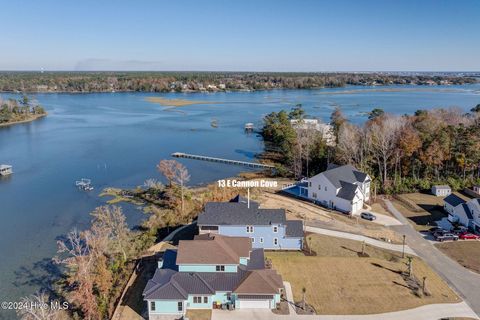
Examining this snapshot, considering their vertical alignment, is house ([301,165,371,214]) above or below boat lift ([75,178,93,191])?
above

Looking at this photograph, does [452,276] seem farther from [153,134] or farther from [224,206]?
[153,134]

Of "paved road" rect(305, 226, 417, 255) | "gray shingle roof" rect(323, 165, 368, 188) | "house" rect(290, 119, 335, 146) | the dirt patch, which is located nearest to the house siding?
the dirt patch

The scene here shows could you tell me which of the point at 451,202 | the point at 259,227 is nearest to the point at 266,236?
the point at 259,227

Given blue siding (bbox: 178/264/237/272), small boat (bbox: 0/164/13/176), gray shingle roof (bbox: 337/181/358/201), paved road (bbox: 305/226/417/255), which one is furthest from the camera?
small boat (bbox: 0/164/13/176)

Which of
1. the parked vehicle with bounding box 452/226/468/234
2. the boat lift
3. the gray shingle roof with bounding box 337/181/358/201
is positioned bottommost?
the parked vehicle with bounding box 452/226/468/234

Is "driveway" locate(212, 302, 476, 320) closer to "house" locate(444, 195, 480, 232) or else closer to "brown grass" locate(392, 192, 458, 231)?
"brown grass" locate(392, 192, 458, 231)

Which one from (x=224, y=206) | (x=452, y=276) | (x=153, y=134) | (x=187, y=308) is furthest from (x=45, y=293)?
(x=153, y=134)
